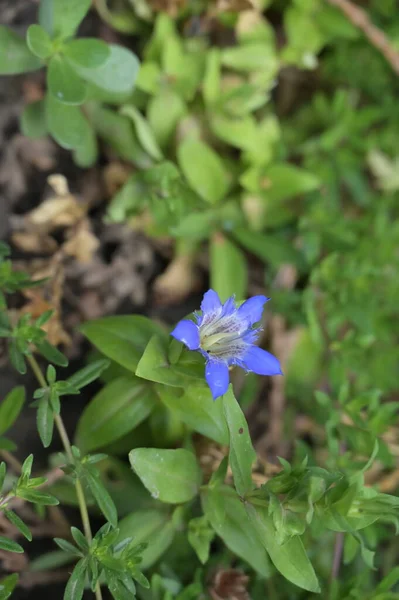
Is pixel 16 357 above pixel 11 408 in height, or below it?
above

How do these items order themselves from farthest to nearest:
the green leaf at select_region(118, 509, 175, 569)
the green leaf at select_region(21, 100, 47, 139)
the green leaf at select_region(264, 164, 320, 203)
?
the green leaf at select_region(264, 164, 320, 203) → the green leaf at select_region(21, 100, 47, 139) → the green leaf at select_region(118, 509, 175, 569)

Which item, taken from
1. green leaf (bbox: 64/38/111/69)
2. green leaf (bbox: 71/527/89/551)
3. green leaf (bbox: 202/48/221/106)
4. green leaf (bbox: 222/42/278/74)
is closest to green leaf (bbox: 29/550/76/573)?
green leaf (bbox: 71/527/89/551)

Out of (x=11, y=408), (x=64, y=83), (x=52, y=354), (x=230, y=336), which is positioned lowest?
(x=11, y=408)

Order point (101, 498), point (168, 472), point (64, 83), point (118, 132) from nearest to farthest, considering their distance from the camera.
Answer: point (101, 498)
point (168, 472)
point (64, 83)
point (118, 132)

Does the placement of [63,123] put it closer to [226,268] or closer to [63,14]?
[63,14]

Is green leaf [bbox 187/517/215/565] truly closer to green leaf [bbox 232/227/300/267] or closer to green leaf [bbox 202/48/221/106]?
green leaf [bbox 232/227/300/267]

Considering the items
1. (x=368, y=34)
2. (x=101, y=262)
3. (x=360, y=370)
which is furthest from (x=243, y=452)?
(x=368, y=34)

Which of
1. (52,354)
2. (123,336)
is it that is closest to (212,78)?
(123,336)
